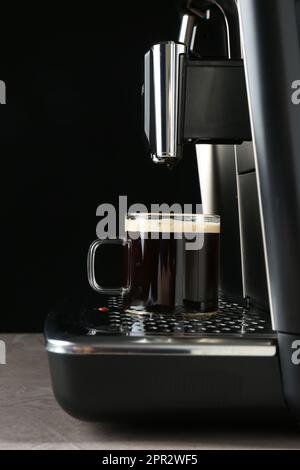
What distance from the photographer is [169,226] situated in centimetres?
66

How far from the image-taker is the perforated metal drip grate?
58cm

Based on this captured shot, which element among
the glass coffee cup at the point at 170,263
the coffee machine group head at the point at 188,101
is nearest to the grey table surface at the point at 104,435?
the glass coffee cup at the point at 170,263

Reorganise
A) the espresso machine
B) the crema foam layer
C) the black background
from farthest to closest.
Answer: the black background → the crema foam layer → the espresso machine

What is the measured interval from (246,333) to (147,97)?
0.23 metres

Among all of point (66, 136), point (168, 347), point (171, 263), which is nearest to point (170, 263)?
point (171, 263)

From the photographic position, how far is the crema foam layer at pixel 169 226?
664 millimetres

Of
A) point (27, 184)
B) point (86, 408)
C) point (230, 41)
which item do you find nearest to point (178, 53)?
point (230, 41)

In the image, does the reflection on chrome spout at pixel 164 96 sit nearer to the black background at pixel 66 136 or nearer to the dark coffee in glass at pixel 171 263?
the dark coffee in glass at pixel 171 263

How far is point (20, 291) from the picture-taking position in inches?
48.4

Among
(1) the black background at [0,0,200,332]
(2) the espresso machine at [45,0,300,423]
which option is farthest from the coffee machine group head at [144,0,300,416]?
(1) the black background at [0,0,200,332]

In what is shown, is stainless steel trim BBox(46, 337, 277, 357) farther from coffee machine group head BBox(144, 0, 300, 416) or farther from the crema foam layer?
the crema foam layer

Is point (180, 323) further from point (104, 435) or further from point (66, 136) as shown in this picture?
point (66, 136)

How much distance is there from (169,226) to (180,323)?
3.7 inches

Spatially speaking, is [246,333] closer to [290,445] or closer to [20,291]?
[290,445]
